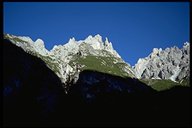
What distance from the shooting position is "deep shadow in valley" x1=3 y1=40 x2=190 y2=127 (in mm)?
158625

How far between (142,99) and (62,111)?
56.1 metres

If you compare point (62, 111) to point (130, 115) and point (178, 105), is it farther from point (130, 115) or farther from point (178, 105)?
point (178, 105)

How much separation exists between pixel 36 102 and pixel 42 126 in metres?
24.1

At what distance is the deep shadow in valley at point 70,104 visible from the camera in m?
159

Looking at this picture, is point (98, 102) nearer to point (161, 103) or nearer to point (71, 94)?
point (71, 94)

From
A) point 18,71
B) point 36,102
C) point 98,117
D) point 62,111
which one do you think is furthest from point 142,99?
point 18,71

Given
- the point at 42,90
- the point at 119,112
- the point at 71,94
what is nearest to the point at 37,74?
the point at 42,90

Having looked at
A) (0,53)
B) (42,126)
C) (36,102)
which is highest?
(0,53)

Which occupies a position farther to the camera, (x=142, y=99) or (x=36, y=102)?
(x=142, y=99)

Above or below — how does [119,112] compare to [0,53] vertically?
below

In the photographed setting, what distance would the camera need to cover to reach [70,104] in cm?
18425

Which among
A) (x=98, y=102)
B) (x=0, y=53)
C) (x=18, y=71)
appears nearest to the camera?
(x=0, y=53)

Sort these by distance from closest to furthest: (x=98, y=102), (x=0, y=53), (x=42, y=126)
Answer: (x=0, y=53) < (x=42, y=126) < (x=98, y=102)

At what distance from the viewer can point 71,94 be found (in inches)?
7653
